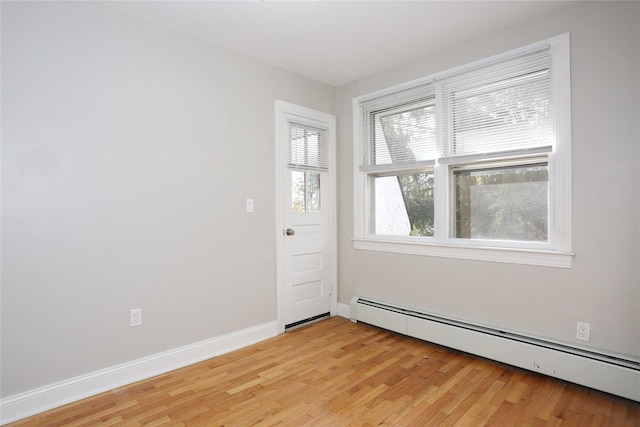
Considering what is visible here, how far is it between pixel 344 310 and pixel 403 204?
1346mm

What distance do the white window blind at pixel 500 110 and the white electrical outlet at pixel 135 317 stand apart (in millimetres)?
2672

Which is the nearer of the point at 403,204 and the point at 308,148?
the point at 403,204

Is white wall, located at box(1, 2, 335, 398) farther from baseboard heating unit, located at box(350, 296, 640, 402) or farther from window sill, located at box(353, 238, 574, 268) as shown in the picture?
baseboard heating unit, located at box(350, 296, 640, 402)

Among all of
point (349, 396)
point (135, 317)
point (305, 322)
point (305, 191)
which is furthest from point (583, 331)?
point (135, 317)

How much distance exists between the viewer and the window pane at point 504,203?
2570 millimetres

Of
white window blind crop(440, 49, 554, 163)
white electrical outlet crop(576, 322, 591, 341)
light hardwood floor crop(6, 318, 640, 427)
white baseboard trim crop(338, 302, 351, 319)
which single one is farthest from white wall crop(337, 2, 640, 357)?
white baseboard trim crop(338, 302, 351, 319)

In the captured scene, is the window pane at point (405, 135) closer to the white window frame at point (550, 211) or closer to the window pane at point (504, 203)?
the white window frame at point (550, 211)

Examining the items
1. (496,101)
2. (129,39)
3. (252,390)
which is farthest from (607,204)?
(129,39)

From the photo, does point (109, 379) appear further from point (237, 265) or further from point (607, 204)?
point (607, 204)

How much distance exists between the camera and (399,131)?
3.41 metres

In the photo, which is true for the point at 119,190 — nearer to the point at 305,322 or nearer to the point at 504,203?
the point at 305,322

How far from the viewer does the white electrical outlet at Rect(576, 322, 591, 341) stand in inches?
90.6

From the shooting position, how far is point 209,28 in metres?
2.61

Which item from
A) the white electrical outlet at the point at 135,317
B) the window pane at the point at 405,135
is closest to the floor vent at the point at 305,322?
the white electrical outlet at the point at 135,317
